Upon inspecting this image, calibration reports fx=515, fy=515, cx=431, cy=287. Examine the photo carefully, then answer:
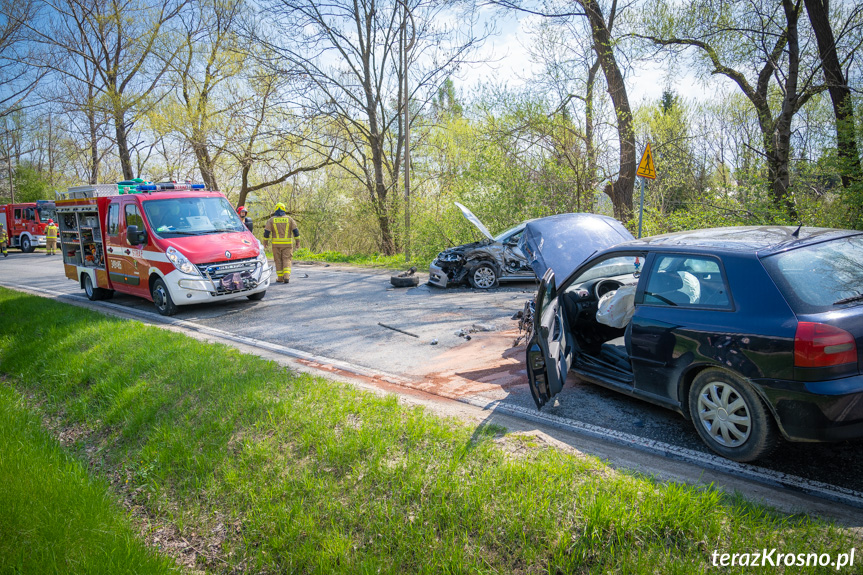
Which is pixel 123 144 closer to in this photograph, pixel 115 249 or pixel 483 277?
pixel 115 249

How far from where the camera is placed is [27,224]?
95.7 feet

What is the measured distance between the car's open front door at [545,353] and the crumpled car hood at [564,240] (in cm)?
142

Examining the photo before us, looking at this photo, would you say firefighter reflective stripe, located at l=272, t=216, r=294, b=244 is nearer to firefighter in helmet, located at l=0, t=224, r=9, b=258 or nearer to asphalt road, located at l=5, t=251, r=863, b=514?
asphalt road, located at l=5, t=251, r=863, b=514

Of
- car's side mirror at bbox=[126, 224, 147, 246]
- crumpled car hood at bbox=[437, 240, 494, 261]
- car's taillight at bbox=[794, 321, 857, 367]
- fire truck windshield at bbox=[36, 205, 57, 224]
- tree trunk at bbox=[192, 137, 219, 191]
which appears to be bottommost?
car's taillight at bbox=[794, 321, 857, 367]

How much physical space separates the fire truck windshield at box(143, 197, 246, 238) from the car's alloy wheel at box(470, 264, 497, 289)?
513 centimetres

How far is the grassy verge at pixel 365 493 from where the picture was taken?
8.81 feet

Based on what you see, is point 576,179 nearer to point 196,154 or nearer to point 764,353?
point 764,353

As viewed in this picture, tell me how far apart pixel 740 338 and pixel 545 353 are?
53.6 inches

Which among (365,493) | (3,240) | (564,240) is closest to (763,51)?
(564,240)

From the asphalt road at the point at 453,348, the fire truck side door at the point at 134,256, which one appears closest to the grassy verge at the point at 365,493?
the asphalt road at the point at 453,348

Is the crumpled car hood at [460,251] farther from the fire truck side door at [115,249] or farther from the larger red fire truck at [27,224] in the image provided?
the larger red fire truck at [27,224]

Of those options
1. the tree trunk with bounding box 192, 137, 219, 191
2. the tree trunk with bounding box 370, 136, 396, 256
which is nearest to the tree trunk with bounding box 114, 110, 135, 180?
the tree trunk with bounding box 192, 137, 219, 191

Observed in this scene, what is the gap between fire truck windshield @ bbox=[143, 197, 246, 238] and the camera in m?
9.80

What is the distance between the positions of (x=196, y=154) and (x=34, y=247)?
1406 cm
